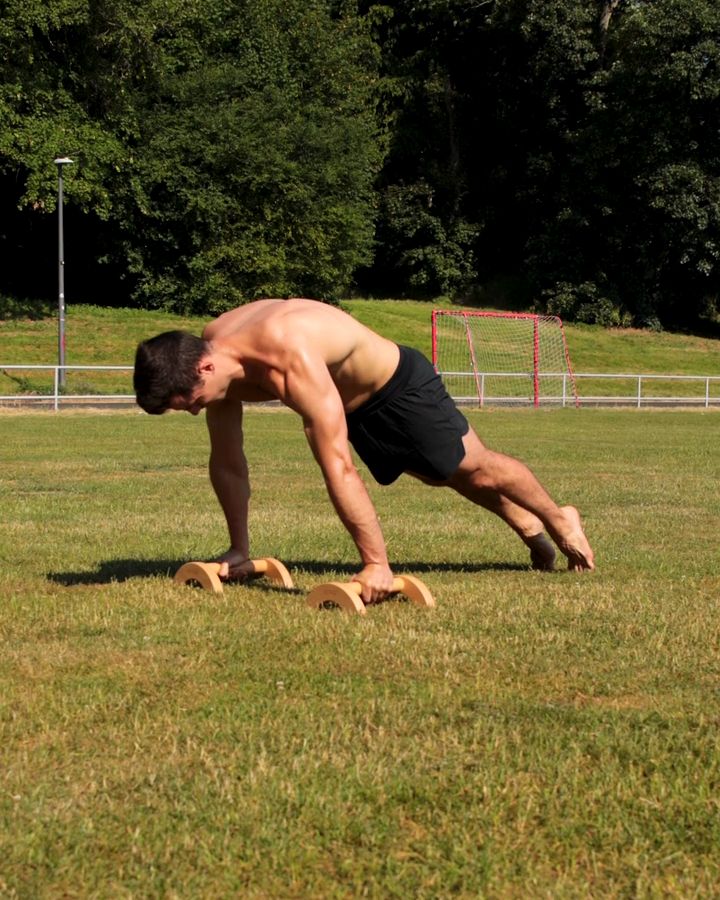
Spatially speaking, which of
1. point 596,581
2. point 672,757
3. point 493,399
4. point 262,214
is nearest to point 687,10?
point 262,214

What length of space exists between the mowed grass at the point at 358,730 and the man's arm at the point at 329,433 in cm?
46

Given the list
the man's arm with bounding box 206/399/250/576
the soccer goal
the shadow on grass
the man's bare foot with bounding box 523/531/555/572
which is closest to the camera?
the man's arm with bounding box 206/399/250/576

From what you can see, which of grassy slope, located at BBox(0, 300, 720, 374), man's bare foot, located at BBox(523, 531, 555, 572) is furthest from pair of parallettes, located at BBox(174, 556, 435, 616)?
grassy slope, located at BBox(0, 300, 720, 374)

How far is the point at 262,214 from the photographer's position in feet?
152

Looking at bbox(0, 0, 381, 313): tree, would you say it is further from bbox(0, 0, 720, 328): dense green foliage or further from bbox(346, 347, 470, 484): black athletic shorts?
bbox(346, 347, 470, 484): black athletic shorts

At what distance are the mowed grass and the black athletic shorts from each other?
691mm

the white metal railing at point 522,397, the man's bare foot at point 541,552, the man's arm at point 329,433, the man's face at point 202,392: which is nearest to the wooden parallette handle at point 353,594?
the man's arm at point 329,433

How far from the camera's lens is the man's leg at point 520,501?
22.5 feet

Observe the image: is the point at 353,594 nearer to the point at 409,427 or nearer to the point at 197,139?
the point at 409,427

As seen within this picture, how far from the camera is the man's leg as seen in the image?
22.5ft

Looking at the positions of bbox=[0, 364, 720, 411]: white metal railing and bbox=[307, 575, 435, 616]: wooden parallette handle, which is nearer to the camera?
bbox=[307, 575, 435, 616]: wooden parallette handle

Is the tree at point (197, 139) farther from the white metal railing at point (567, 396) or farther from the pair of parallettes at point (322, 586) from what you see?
the pair of parallettes at point (322, 586)

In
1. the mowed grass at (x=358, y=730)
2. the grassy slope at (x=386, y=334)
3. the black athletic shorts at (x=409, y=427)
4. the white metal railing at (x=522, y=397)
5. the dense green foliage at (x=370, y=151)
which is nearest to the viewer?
the mowed grass at (x=358, y=730)

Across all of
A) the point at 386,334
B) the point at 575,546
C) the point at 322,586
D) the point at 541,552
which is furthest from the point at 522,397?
the point at 322,586
